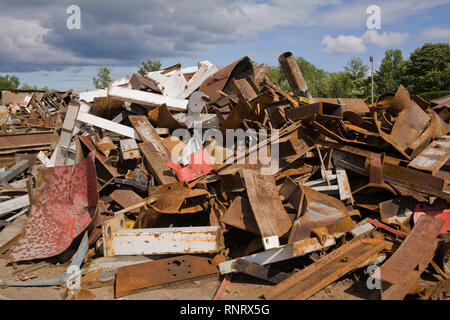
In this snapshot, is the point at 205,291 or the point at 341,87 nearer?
the point at 205,291

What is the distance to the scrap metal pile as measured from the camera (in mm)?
3373

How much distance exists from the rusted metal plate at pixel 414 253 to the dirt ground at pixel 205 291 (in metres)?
0.31

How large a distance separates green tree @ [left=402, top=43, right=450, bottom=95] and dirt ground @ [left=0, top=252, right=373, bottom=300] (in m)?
33.6

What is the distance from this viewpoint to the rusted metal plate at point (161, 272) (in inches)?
132

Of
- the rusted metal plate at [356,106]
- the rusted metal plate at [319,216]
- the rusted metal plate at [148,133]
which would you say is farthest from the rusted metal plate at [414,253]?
the rusted metal plate at [148,133]

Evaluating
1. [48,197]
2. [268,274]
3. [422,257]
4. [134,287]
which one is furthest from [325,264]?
[48,197]

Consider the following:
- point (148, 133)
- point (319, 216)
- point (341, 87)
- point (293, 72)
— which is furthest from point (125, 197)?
point (341, 87)

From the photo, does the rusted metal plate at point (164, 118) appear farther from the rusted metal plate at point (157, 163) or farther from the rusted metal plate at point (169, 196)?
the rusted metal plate at point (169, 196)

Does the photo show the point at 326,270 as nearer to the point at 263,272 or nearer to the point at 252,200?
the point at 263,272

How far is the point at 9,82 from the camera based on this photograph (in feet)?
190

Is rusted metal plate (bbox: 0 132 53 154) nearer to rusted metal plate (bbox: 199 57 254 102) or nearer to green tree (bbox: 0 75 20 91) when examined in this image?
rusted metal plate (bbox: 199 57 254 102)

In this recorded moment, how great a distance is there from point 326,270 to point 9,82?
2667 inches
